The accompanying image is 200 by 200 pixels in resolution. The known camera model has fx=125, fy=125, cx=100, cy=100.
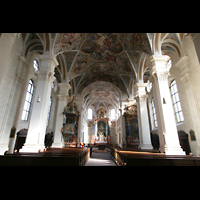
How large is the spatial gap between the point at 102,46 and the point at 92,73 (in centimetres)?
463

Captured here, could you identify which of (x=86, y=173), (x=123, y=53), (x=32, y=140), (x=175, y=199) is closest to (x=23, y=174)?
(x=86, y=173)

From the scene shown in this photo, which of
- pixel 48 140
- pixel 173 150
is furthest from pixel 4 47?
pixel 48 140

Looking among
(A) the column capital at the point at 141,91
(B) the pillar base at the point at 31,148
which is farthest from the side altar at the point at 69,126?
(A) the column capital at the point at 141,91

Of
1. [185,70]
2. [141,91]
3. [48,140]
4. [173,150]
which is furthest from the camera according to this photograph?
[48,140]

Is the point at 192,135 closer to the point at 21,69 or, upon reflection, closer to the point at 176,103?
the point at 176,103

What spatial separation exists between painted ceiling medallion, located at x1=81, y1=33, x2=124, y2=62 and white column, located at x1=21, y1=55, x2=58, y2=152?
4675 millimetres

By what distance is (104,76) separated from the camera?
56.2ft

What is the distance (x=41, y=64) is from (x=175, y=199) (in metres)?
8.50

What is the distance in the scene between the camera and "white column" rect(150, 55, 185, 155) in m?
5.95

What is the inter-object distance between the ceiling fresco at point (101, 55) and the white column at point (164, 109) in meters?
1.40

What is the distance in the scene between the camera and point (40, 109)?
6820 millimetres

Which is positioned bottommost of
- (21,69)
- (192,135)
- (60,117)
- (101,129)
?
(192,135)

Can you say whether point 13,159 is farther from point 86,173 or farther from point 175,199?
point 175,199

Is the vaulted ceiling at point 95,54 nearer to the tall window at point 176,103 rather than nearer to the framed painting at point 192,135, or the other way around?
the tall window at point 176,103
